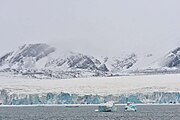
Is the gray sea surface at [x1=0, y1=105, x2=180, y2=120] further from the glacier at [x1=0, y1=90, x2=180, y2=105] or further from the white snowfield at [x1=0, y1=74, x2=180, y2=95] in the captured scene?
the white snowfield at [x1=0, y1=74, x2=180, y2=95]

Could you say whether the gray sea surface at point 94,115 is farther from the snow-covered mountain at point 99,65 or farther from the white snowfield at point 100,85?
the snow-covered mountain at point 99,65

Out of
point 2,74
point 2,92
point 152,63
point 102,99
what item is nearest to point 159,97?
point 102,99

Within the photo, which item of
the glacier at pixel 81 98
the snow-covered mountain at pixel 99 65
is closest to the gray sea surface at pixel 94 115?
the glacier at pixel 81 98

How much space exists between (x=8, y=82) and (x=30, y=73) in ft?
80.0

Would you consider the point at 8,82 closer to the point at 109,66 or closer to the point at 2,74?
the point at 2,74

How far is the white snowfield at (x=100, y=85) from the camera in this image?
115375mm

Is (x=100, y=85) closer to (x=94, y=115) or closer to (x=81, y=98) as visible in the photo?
(x=81, y=98)

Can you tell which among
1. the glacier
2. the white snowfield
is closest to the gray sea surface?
the glacier

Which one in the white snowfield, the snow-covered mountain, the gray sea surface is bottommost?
the gray sea surface

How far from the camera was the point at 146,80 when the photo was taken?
4998 inches

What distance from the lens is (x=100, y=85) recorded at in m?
123

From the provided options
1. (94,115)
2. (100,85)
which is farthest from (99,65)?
(94,115)

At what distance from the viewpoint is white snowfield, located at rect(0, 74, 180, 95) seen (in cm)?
11538

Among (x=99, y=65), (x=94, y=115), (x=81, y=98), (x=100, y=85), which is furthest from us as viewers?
(x=99, y=65)
